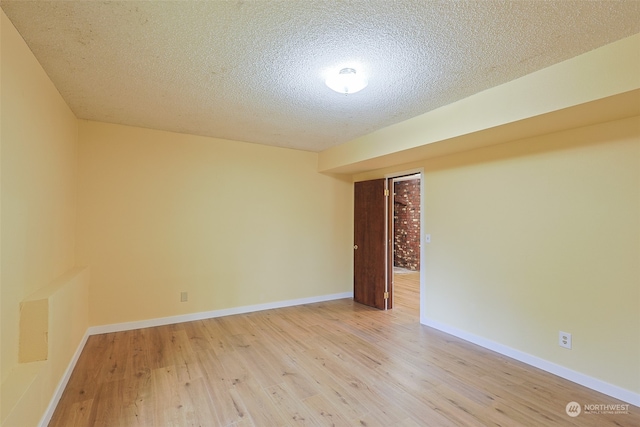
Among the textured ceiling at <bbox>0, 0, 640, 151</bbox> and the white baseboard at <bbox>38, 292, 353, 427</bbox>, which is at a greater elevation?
the textured ceiling at <bbox>0, 0, 640, 151</bbox>

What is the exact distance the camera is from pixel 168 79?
2.34 metres

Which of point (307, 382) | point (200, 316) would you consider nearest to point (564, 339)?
point (307, 382)

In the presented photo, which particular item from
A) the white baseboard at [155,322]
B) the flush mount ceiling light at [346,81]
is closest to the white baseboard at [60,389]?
the white baseboard at [155,322]

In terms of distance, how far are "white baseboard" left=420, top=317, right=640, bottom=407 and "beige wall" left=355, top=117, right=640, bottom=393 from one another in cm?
4

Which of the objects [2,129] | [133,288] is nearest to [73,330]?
[133,288]

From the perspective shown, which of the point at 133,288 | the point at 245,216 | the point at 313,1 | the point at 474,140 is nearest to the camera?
the point at 313,1

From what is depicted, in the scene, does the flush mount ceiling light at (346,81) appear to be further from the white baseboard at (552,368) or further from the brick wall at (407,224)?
the brick wall at (407,224)

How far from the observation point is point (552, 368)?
262cm

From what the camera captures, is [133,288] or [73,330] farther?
[133,288]

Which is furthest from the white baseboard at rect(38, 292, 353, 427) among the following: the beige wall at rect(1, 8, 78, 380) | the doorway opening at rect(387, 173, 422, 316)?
the doorway opening at rect(387, 173, 422, 316)

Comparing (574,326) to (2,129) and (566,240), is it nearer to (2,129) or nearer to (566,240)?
(566,240)

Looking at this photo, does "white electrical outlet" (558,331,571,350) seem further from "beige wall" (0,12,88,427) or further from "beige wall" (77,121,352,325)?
"beige wall" (0,12,88,427)

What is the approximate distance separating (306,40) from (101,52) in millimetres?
1410

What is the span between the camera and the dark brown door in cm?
460
